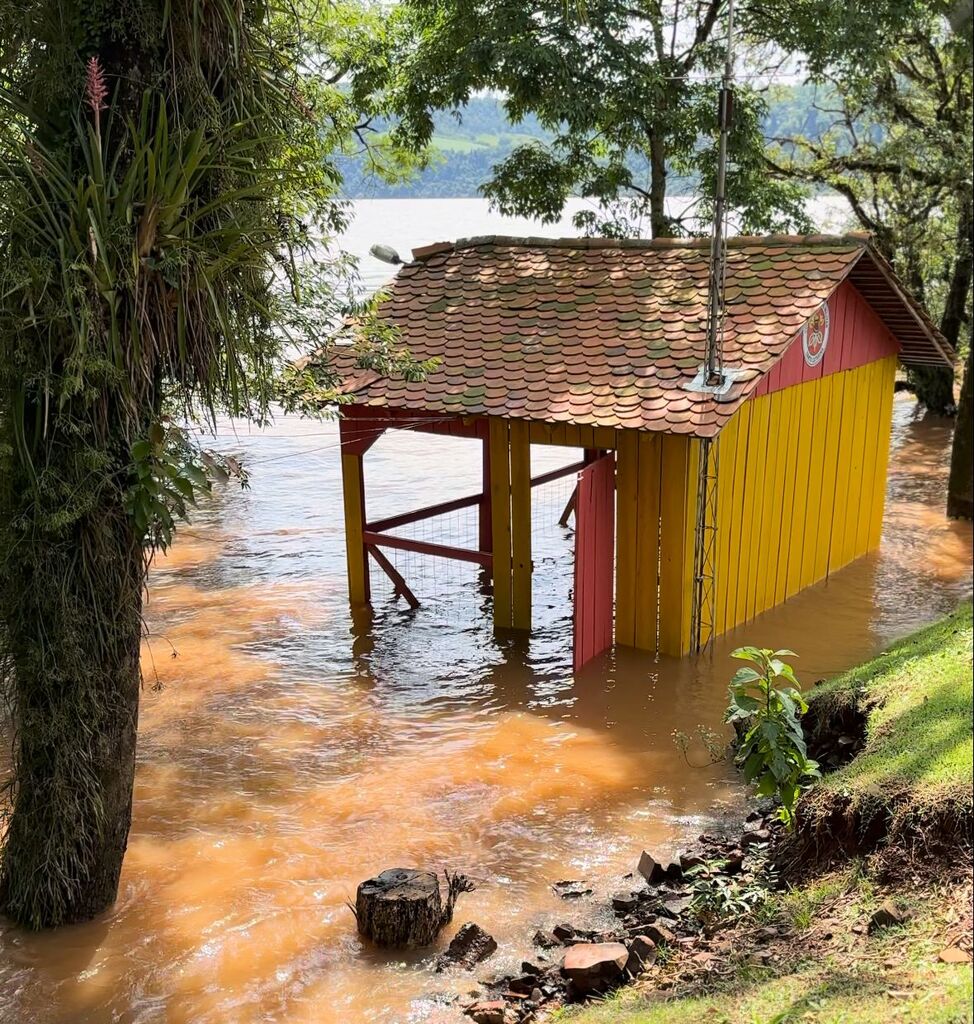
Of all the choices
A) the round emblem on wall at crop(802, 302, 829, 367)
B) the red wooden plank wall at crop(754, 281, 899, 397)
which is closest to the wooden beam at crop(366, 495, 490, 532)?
the red wooden plank wall at crop(754, 281, 899, 397)

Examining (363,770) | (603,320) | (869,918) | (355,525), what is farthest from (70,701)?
(603,320)

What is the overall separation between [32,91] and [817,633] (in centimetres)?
846

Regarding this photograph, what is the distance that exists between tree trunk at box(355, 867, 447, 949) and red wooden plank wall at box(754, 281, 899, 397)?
5.94m

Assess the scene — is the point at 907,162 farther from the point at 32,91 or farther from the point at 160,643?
the point at 32,91

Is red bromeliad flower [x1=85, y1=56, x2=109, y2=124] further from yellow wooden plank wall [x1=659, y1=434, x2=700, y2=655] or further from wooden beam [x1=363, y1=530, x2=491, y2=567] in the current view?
wooden beam [x1=363, y1=530, x2=491, y2=567]

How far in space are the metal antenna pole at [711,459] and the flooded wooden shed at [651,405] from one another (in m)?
0.02

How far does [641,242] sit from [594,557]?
3731mm

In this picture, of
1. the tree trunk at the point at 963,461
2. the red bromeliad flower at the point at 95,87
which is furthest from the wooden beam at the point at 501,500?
the tree trunk at the point at 963,461

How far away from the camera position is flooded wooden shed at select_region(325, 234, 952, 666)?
10109 millimetres

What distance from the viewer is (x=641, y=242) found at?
12008mm

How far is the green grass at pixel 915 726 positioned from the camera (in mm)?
5422

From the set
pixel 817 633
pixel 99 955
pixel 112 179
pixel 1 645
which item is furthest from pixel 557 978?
pixel 817 633

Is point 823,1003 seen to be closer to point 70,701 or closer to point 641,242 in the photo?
point 70,701

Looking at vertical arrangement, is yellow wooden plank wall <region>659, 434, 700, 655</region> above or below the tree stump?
above
